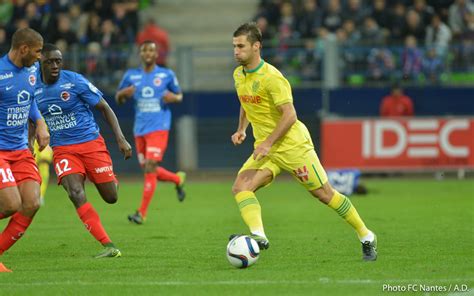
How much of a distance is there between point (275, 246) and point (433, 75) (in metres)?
12.2

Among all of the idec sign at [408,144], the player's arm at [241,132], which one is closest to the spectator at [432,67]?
the idec sign at [408,144]

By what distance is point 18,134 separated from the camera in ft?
32.7

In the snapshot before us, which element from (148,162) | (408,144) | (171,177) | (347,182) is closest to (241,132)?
(148,162)

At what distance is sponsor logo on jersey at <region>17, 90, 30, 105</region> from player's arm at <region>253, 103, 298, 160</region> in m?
2.35

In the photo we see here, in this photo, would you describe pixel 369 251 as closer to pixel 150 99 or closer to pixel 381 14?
pixel 150 99

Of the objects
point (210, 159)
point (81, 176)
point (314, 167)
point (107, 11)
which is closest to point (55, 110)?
point (81, 176)

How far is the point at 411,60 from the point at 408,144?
7.10 ft

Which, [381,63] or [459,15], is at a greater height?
[459,15]

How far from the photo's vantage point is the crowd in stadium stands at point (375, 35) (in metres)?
22.7

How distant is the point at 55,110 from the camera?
439 inches

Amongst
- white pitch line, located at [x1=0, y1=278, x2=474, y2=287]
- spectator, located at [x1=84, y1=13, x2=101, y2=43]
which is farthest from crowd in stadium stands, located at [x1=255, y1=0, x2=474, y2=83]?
white pitch line, located at [x1=0, y1=278, x2=474, y2=287]

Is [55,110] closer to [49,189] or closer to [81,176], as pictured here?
[81,176]

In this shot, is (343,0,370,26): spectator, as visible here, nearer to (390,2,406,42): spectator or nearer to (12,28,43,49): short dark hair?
(390,2,406,42): spectator

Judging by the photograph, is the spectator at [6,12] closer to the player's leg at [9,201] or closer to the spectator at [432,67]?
the spectator at [432,67]
